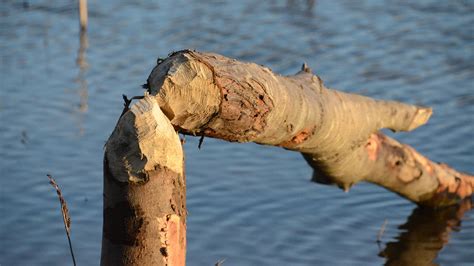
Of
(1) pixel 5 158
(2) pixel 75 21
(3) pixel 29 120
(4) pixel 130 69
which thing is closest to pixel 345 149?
(1) pixel 5 158

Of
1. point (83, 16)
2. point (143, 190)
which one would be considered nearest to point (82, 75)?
point (83, 16)

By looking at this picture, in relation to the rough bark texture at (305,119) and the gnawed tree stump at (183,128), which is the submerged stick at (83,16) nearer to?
the rough bark texture at (305,119)

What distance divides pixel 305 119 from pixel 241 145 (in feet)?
12.8

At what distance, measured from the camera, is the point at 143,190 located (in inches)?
142

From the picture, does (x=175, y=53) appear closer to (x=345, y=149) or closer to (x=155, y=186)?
(x=155, y=186)

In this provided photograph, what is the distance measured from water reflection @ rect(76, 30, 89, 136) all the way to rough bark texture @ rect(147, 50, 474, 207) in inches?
144

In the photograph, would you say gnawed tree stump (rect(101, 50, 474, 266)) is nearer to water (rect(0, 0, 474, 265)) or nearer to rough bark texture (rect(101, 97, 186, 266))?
rough bark texture (rect(101, 97, 186, 266))

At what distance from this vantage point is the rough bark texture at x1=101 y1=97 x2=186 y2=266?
3572mm

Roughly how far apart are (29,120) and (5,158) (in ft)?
3.24

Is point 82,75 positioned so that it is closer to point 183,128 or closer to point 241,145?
point 241,145

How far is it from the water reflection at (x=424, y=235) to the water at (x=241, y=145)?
15mm

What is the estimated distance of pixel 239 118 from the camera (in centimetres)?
429

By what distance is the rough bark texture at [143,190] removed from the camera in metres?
3.57

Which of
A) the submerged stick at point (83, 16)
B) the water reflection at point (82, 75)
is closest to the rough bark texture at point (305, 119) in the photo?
the water reflection at point (82, 75)
